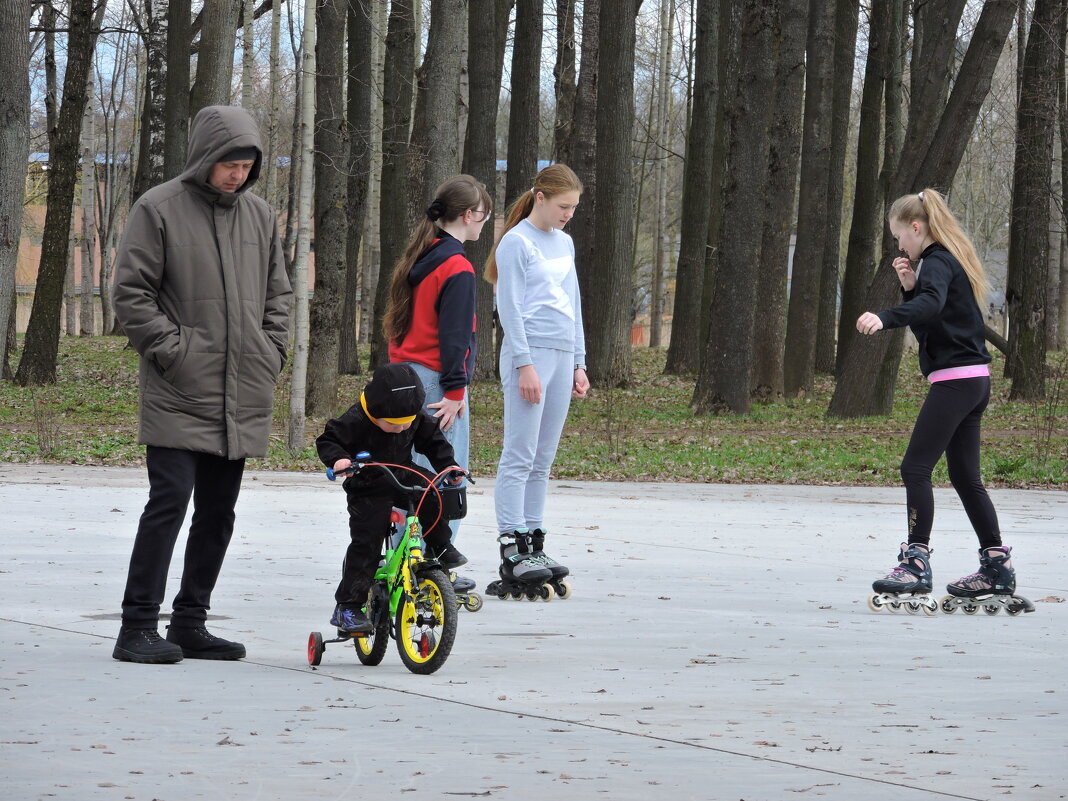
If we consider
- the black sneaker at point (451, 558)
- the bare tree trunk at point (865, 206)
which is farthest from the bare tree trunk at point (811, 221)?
the black sneaker at point (451, 558)

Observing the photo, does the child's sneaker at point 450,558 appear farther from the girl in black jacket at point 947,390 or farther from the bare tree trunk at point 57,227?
the bare tree trunk at point 57,227

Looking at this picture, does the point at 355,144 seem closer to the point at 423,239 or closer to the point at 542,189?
the point at 542,189

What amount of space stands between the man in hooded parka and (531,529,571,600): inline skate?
74.1 inches

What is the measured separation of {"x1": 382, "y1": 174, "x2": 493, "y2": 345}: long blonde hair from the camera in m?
6.70

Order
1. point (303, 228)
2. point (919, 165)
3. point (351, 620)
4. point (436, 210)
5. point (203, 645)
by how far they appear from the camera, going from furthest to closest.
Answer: point (919, 165) < point (303, 228) < point (436, 210) < point (203, 645) < point (351, 620)

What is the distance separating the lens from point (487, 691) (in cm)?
504

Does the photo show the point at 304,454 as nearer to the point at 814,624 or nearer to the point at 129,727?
the point at 814,624

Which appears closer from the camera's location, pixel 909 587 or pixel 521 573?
pixel 909 587

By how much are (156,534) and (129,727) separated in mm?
1190

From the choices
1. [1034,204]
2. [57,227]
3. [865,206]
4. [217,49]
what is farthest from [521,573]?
[865,206]

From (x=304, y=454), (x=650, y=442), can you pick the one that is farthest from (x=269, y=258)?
(x=650, y=442)

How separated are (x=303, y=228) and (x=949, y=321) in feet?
29.9

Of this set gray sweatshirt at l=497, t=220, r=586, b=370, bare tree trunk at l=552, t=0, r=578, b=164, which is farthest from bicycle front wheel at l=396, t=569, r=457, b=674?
bare tree trunk at l=552, t=0, r=578, b=164

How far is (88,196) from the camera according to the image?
37.1 meters
